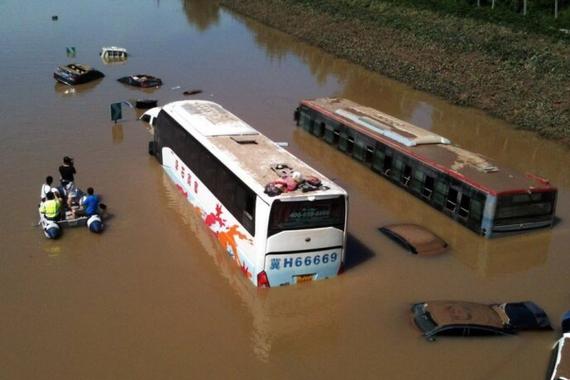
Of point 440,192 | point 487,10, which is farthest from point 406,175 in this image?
point 487,10

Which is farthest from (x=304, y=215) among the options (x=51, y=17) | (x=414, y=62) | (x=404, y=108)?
(x=51, y=17)

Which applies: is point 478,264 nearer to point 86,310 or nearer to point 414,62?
point 86,310

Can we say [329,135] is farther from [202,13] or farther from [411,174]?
[202,13]

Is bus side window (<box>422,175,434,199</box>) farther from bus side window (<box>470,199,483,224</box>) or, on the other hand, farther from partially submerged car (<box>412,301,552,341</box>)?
partially submerged car (<box>412,301,552,341</box>)

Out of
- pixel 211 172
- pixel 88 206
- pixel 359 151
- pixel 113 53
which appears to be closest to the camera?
pixel 211 172

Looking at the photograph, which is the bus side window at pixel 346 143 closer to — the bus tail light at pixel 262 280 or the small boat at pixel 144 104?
the small boat at pixel 144 104

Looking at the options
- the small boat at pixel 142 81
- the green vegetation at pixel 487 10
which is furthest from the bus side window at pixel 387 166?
the green vegetation at pixel 487 10
